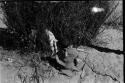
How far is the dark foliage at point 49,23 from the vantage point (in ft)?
11.5

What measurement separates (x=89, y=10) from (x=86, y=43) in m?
0.77

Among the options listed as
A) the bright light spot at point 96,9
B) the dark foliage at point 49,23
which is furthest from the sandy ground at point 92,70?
the bright light spot at point 96,9

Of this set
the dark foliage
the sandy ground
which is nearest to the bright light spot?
the dark foliage

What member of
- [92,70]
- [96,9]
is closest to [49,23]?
[96,9]

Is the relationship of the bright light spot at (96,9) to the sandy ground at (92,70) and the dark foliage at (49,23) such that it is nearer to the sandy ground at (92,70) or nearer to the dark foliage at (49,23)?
the dark foliage at (49,23)

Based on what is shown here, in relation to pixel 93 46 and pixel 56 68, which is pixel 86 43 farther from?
pixel 56 68

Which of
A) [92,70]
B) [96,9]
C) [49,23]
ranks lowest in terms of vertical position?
[92,70]

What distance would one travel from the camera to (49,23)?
12.2 feet

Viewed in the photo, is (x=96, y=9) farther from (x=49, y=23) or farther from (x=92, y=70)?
(x=92, y=70)

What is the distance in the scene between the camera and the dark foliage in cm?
352

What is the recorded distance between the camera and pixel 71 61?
11.7 feet

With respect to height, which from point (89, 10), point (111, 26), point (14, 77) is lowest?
point (14, 77)

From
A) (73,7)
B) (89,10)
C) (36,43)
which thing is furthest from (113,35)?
(36,43)

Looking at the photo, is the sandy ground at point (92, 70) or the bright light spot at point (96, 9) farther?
the bright light spot at point (96, 9)
